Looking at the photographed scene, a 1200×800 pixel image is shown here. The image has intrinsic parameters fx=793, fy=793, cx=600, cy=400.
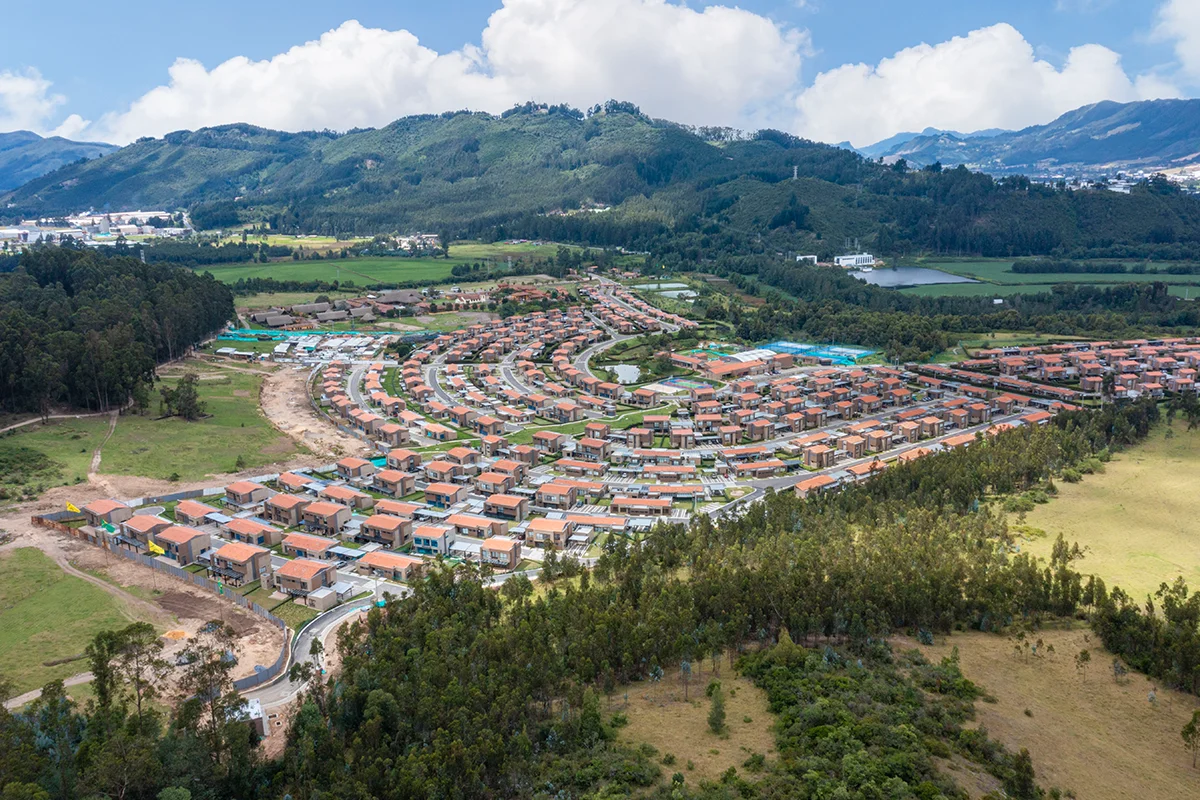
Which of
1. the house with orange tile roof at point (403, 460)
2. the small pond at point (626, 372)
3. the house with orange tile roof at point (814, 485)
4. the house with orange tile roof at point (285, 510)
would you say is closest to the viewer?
the house with orange tile roof at point (285, 510)

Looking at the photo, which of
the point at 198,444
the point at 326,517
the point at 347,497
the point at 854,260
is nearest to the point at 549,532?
the point at 326,517

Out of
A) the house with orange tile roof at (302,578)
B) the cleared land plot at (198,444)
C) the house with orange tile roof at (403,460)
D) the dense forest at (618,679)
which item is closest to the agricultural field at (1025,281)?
the dense forest at (618,679)

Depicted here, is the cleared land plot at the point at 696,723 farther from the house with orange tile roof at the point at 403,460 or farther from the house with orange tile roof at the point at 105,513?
the house with orange tile roof at the point at 105,513

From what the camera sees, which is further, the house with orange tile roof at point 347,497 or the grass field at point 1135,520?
the house with orange tile roof at point 347,497

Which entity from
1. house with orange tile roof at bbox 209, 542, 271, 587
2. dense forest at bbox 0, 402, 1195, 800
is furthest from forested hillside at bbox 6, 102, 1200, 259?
house with orange tile roof at bbox 209, 542, 271, 587

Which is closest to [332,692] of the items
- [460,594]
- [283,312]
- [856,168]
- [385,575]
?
[460,594]

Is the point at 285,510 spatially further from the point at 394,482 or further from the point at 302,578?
the point at 302,578

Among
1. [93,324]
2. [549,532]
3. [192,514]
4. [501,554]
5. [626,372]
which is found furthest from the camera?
[626,372]

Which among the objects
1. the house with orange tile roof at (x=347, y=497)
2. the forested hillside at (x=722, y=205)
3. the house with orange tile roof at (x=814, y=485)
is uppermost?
the forested hillside at (x=722, y=205)
